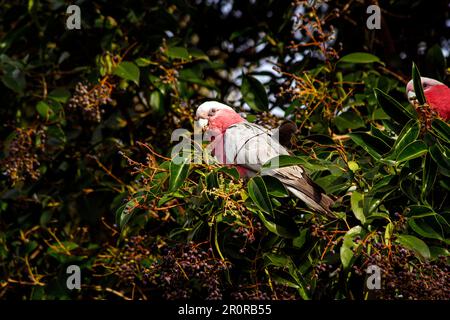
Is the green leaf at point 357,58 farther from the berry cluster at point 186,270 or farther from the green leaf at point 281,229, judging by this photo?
the berry cluster at point 186,270

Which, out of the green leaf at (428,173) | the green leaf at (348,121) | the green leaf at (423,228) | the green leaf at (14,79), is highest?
the green leaf at (14,79)

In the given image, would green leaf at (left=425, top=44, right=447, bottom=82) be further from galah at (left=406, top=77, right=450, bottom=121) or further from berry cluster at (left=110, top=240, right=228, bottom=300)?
berry cluster at (left=110, top=240, right=228, bottom=300)

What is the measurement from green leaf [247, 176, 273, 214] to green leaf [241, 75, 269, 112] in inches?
40.4

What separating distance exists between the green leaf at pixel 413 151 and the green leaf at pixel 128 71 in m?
1.51

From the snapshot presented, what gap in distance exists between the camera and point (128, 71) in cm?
344

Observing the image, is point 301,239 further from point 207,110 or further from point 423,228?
point 207,110

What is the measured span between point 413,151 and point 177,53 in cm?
159

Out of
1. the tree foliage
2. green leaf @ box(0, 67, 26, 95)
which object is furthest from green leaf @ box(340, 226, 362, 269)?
green leaf @ box(0, 67, 26, 95)

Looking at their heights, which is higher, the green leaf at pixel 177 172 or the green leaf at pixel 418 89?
the green leaf at pixel 418 89

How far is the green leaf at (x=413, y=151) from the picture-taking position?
223cm

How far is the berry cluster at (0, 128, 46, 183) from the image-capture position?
3475 millimetres

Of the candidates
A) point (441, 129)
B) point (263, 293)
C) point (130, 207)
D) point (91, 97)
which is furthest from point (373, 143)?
point (91, 97)

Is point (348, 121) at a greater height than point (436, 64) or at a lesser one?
lesser

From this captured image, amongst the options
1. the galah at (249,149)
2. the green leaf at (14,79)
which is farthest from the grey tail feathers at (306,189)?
the green leaf at (14,79)
